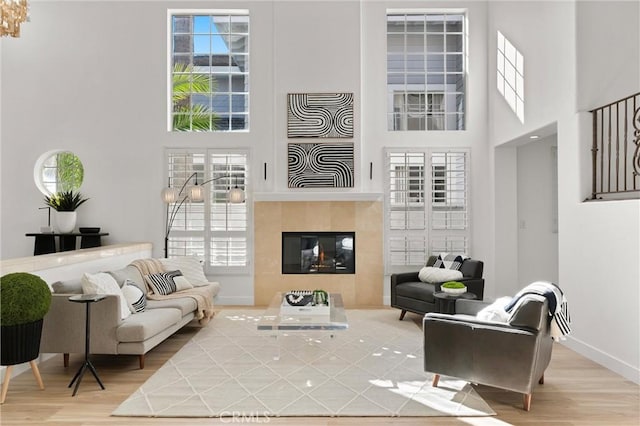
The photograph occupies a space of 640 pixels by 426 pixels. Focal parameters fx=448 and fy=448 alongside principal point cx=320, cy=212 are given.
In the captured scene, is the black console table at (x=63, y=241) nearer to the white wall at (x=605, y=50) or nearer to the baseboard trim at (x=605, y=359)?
the baseboard trim at (x=605, y=359)

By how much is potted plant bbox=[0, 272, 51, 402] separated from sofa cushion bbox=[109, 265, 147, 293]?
4.41ft

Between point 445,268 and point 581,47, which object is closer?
point 581,47

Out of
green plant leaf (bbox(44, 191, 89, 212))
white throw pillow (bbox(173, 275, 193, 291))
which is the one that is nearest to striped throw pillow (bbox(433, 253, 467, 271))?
white throw pillow (bbox(173, 275, 193, 291))

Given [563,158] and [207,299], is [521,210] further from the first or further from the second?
[207,299]

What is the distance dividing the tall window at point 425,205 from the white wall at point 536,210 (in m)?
0.83

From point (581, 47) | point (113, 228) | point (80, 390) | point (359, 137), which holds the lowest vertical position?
point (80, 390)

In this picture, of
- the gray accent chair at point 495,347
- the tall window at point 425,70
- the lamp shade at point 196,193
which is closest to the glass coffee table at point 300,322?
the gray accent chair at point 495,347

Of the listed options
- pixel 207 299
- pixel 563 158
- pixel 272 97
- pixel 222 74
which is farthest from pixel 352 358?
pixel 222 74

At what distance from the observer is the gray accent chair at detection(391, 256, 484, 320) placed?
557 centimetres

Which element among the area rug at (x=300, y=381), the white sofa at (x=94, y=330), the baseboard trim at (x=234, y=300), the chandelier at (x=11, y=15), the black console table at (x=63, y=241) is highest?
the chandelier at (x=11, y=15)

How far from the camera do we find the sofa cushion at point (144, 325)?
3.99 m

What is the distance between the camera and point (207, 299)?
18.5ft

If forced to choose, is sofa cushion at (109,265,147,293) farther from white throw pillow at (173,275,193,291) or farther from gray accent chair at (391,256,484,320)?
gray accent chair at (391,256,484,320)

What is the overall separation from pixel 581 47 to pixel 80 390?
5793 millimetres
